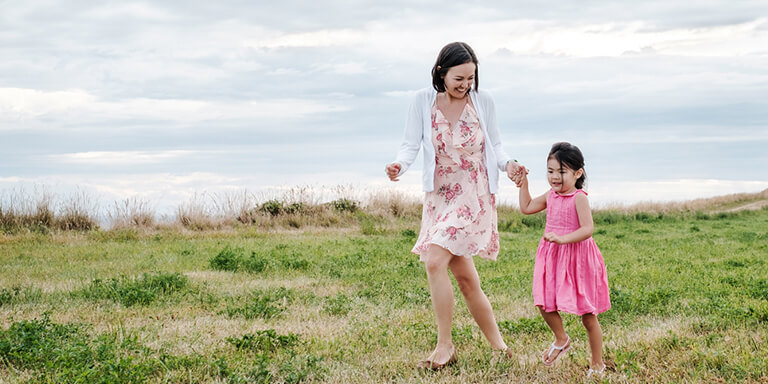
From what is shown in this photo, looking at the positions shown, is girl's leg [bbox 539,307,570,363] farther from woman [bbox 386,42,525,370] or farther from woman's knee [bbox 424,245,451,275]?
woman's knee [bbox 424,245,451,275]

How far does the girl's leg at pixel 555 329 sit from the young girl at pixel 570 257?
0.07 m

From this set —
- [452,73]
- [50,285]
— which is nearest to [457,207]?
[452,73]

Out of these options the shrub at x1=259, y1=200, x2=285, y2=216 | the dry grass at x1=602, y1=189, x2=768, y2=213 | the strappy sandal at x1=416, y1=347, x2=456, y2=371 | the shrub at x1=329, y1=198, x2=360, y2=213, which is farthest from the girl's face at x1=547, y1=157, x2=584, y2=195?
the dry grass at x1=602, y1=189, x2=768, y2=213

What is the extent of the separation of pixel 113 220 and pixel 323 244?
7772 millimetres

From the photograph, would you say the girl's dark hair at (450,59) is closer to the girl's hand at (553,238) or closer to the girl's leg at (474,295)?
the girl's hand at (553,238)

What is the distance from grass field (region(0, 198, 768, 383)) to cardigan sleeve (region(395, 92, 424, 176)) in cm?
168

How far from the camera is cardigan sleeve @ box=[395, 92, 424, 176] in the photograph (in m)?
Answer: 5.20

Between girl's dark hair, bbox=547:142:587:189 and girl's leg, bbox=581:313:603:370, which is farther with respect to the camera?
girl's leg, bbox=581:313:603:370

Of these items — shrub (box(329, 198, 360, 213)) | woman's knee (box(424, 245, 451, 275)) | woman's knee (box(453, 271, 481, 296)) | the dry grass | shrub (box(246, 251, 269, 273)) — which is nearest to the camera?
woman's knee (box(424, 245, 451, 275))

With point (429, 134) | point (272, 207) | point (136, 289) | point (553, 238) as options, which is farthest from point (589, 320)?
point (272, 207)

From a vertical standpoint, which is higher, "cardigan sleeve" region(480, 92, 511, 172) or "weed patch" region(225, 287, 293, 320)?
"cardigan sleeve" region(480, 92, 511, 172)

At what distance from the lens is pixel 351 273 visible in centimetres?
1071

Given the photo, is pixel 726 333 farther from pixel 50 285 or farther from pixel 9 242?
pixel 9 242

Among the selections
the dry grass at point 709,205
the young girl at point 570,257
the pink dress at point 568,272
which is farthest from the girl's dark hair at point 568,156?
the dry grass at point 709,205
